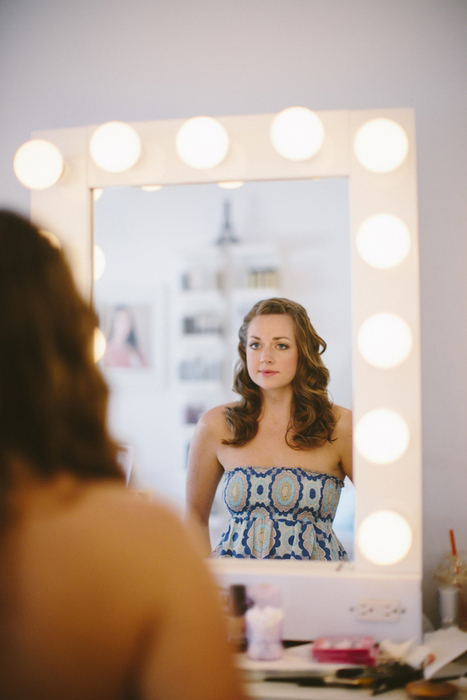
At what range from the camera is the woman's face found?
1.00 metres

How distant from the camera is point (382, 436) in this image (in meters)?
0.96

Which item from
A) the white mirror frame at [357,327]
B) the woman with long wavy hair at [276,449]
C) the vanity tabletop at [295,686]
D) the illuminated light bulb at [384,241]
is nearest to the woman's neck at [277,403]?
the woman with long wavy hair at [276,449]

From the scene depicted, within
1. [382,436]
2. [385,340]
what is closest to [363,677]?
[382,436]

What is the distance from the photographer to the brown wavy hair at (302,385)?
993 millimetres

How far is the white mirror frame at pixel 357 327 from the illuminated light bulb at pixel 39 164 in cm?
4

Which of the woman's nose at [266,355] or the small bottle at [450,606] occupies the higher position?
the woman's nose at [266,355]

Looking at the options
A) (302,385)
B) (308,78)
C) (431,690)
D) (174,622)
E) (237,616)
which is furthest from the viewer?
(308,78)

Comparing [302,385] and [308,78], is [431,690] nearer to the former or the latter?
[302,385]

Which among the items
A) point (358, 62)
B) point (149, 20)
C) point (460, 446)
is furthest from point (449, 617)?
point (149, 20)

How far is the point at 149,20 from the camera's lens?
1155 millimetres

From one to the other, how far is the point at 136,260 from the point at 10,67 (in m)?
0.50

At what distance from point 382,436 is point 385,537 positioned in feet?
0.49

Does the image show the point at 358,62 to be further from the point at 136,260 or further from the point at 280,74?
the point at 136,260

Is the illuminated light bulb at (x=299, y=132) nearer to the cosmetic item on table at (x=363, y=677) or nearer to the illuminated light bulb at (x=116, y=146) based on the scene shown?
the illuminated light bulb at (x=116, y=146)
